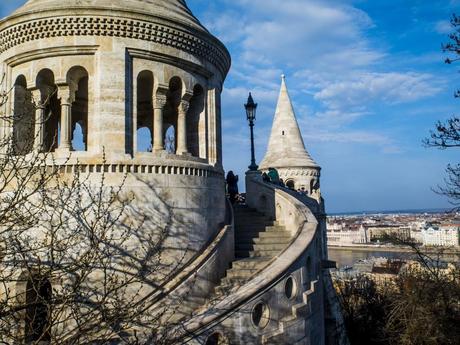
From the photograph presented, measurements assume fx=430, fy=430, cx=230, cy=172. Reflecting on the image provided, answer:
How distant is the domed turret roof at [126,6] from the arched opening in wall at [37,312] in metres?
4.11

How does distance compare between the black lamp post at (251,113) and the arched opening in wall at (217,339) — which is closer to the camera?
the arched opening in wall at (217,339)

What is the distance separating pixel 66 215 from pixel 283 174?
46.8 ft

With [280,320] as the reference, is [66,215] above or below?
above

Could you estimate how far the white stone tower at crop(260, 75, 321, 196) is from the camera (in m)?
19.6

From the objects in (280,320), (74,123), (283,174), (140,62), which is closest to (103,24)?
(140,62)

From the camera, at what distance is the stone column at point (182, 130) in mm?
7488

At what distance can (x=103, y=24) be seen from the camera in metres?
6.70

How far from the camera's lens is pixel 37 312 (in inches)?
236

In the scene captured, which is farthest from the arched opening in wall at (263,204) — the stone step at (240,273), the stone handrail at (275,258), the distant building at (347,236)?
the distant building at (347,236)

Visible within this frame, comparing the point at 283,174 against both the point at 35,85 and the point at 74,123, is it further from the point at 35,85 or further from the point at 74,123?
the point at 35,85

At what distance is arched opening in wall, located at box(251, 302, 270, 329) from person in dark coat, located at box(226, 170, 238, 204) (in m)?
6.18

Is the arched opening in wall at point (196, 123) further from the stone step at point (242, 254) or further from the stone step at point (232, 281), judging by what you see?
the stone step at point (232, 281)

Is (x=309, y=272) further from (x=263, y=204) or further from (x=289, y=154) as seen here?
(x=289, y=154)

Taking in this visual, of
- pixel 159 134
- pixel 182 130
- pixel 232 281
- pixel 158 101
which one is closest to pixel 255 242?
pixel 232 281
